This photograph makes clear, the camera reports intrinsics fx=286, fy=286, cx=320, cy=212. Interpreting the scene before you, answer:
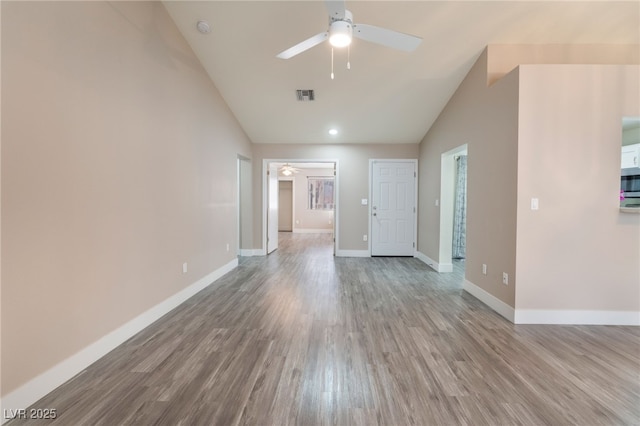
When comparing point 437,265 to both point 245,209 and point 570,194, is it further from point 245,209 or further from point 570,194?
point 245,209

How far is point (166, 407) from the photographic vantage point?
1.77 meters

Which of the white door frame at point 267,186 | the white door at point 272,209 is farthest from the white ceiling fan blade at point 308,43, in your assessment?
the white door at point 272,209

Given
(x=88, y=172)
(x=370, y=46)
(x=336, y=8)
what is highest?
(x=370, y=46)

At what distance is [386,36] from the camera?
2.24 metres

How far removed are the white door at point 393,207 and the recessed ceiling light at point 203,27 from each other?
413 cm

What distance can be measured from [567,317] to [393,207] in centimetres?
385

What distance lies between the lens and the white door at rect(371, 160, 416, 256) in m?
6.50

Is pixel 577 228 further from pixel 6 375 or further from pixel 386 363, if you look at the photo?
pixel 6 375

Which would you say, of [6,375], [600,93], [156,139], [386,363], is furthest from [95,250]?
[600,93]

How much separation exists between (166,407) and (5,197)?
156cm

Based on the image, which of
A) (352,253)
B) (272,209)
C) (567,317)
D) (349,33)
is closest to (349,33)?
(349,33)

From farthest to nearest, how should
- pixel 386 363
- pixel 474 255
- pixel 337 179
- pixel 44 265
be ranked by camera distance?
pixel 337 179, pixel 474 255, pixel 386 363, pixel 44 265

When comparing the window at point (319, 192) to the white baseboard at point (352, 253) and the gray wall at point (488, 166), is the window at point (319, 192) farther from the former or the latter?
the gray wall at point (488, 166)

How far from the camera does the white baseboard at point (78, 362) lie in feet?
5.62
